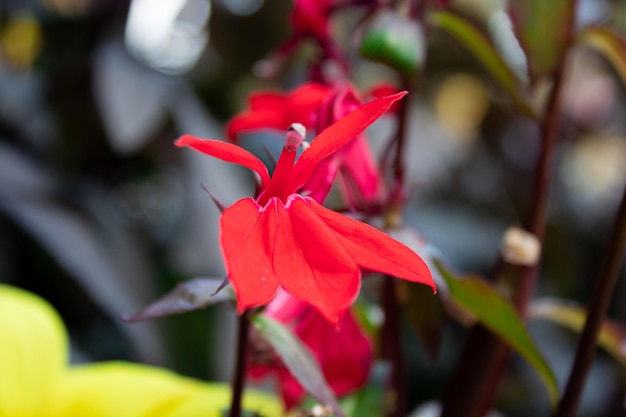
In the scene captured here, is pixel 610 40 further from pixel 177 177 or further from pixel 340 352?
pixel 177 177

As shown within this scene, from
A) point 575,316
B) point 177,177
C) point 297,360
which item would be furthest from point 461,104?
point 297,360

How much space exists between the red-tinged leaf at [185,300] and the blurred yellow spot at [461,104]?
97 centimetres

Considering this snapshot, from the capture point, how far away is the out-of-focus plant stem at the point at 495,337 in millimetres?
267

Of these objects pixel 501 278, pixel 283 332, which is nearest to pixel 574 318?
pixel 501 278

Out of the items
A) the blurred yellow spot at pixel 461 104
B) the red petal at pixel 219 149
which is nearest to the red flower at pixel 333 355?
the red petal at pixel 219 149

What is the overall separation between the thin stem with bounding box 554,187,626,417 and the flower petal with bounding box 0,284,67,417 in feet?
0.67

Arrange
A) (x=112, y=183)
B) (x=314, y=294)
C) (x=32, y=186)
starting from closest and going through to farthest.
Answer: (x=314, y=294) < (x=32, y=186) < (x=112, y=183)

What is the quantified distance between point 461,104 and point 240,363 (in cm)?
121

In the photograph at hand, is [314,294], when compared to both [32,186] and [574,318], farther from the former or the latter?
[32,186]

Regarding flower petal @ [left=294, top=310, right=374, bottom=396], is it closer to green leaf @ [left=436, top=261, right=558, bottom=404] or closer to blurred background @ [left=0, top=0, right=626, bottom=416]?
green leaf @ [left=436, top=261, right=558, bottom=404]

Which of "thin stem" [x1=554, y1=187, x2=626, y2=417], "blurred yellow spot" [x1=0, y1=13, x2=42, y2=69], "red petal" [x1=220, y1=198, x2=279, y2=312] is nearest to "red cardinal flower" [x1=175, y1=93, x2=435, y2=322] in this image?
"red petal" [x1=220, y1=198, x2=279, y2=312]

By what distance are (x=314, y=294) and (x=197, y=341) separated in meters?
0.49

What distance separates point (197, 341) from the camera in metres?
0.62

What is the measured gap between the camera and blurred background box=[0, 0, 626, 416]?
66 cm
